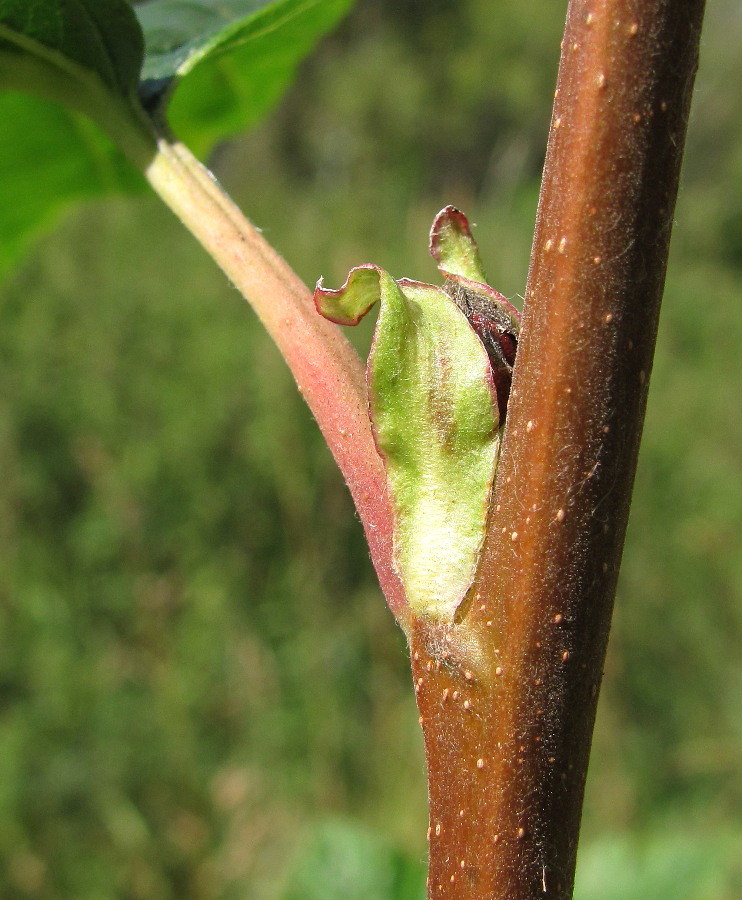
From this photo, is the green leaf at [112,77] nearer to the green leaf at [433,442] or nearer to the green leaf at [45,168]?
the green leaf at [45,168]

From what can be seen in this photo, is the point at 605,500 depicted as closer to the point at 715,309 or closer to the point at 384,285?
the point at 384,285

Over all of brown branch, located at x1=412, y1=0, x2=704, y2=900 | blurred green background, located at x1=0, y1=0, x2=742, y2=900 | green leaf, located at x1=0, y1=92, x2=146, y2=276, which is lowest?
blurred green background, located at x1=0, y1=0, x2=742, y2=900

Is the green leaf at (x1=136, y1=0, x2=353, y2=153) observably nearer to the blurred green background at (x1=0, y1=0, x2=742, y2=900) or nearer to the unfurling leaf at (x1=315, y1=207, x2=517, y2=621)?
the unfurling leaf at (x1=315, y1=207, x2=517, y2=621)

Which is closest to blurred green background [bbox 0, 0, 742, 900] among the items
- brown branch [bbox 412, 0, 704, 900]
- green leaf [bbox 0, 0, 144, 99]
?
brown branch [bbox 412, 0, 704, 900]

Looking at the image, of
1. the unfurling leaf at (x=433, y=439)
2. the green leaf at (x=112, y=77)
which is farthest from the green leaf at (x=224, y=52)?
the unfurling leaf at (x=433, y=439)

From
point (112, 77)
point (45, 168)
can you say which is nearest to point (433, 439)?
point (112, 77)

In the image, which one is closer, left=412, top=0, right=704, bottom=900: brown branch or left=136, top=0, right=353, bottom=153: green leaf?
left=412, top=0, right=704, bottom=900: brown branch
